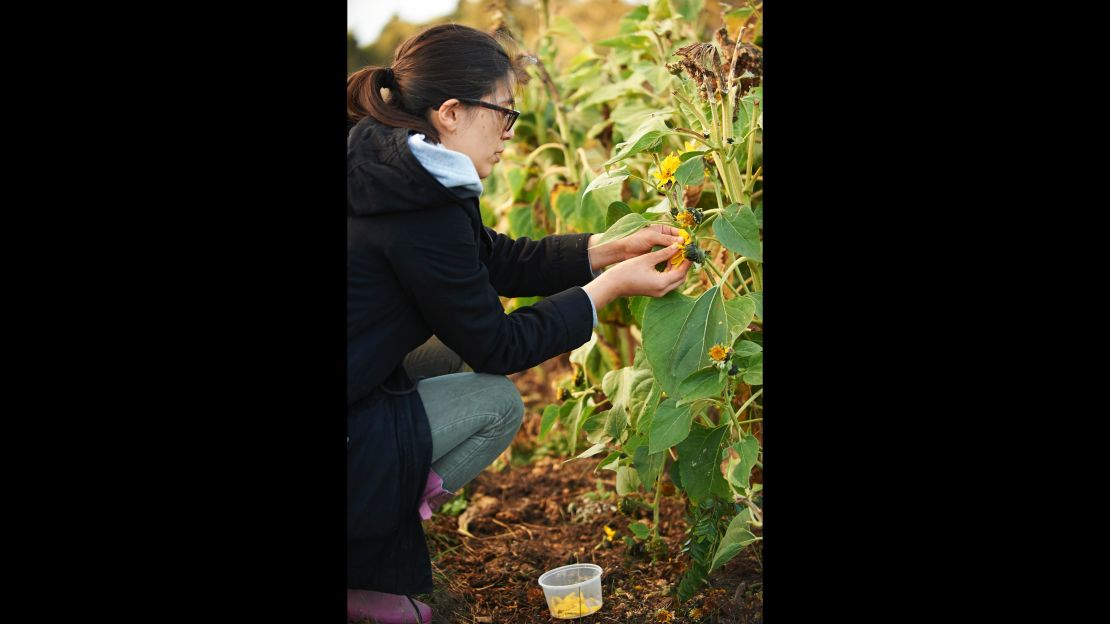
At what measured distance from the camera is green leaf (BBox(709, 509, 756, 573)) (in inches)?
64.3

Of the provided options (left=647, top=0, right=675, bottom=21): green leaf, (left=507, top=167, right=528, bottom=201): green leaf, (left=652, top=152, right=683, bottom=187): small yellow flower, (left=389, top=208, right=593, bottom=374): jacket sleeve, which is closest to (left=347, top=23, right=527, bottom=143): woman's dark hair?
(left=389, top=208, right=593, bottom=374): jacket sleeve

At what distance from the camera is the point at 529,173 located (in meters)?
2.42

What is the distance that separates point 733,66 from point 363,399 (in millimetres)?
784

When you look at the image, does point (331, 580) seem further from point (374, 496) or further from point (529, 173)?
point (529, 173)

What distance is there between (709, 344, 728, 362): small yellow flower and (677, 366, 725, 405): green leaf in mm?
17

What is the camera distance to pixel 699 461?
171 centimetres

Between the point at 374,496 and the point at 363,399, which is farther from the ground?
the point at 363,399

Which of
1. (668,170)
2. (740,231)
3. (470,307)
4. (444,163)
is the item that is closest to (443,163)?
(444,163)

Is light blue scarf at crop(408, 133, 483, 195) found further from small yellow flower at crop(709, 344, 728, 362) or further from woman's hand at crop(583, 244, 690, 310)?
small yellow flower at crop(709, 344, 728, 362)

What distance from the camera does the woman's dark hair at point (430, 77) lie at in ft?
5.15

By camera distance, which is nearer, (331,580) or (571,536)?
(331,580)

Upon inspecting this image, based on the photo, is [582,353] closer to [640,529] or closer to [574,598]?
[640,529]

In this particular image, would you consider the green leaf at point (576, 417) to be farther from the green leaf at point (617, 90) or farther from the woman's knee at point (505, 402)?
the green leaf at point (617, 90)

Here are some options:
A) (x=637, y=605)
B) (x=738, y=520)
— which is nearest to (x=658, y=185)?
(x=738, y=520)
